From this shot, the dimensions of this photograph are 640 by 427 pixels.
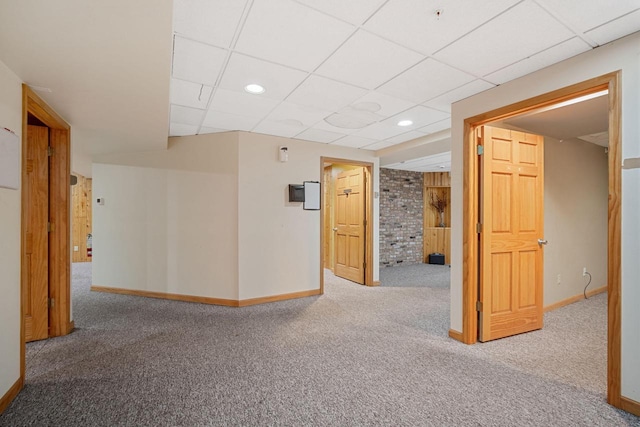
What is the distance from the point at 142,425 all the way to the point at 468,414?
1.93 metres

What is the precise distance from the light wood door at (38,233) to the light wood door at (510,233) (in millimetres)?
4306

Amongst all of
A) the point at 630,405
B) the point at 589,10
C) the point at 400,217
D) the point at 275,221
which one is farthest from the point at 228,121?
the point at 400,217

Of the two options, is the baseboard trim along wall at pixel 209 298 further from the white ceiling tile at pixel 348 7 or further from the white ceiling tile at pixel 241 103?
the white ceiling tile at pixel 348 7

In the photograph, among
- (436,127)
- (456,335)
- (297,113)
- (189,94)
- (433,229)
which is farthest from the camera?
(433,229)

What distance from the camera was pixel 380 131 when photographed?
4.04 metres

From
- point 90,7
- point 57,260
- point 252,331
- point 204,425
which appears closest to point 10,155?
point 90,7

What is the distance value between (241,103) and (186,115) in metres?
0.80

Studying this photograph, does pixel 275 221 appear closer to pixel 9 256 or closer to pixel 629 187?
pixel 9 256

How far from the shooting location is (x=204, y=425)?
1.73m

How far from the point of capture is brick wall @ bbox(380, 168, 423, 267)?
7328mm

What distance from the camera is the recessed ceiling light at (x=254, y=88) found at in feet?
8.61

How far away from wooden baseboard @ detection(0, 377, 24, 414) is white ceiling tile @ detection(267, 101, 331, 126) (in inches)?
118

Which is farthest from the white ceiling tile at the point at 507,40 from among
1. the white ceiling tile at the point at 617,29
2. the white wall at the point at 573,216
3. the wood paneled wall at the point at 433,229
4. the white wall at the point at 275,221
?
the wood paneled wall at the point at 433,229

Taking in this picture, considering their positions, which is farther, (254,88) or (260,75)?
(254,88)
